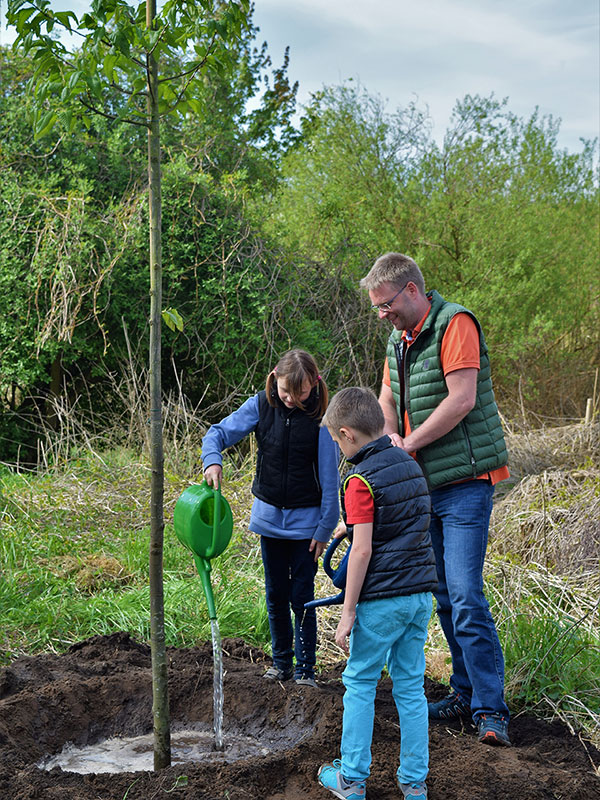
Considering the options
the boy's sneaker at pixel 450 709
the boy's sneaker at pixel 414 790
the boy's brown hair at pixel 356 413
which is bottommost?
the boy's sneaker at pixel 450 709

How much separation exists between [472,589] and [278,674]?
1.10m

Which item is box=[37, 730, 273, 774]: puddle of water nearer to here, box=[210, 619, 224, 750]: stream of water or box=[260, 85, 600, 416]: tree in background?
box=[210, 619, 224, 750]: stream of water

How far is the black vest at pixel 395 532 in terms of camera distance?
2.65m

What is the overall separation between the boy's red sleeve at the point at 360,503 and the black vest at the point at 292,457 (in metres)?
1.01

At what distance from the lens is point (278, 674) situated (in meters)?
3.75

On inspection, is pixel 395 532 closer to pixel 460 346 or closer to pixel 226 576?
pixel 460 346

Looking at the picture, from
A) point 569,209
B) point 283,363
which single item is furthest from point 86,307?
point 569,209

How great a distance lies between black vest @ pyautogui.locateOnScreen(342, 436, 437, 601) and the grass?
1286 mm

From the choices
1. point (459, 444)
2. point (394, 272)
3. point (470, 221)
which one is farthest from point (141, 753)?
point (470, 221)

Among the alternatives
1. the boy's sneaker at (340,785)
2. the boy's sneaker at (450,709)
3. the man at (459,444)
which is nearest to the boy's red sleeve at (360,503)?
the man at (459,444)

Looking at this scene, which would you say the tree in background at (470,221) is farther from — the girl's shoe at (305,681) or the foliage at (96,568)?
the girl's shoe at (305,681)

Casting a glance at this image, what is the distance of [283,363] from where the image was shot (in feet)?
11.8

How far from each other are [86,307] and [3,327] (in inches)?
A: 32.0

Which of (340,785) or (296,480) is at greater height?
(296,480)
